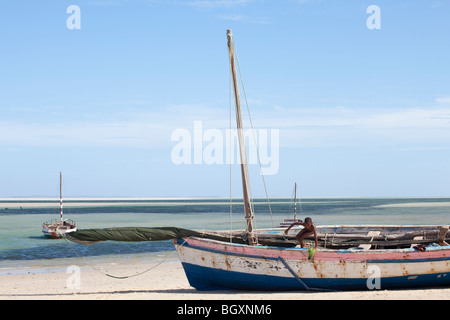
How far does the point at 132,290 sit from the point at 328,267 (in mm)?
7134

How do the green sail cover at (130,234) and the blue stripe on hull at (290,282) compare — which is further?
the green sail cover at (130,234)

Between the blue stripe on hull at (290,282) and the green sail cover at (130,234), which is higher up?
the green sail cover at (130,234)

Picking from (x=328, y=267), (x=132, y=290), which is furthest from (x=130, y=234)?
(x=328, y=267)

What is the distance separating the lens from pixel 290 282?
53.6ft

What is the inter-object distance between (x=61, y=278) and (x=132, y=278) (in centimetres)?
338

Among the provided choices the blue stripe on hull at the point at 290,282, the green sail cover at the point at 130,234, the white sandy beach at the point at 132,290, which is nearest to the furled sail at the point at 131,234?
the green sail cover at the point at 130,234

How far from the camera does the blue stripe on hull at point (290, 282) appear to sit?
16188 millimetres

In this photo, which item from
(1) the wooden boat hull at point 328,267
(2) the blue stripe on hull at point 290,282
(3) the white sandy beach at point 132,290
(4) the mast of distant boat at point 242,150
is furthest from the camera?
(4) the mast of distant boat at point 242,150

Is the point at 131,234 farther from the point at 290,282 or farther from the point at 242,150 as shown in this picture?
the point at 290,282

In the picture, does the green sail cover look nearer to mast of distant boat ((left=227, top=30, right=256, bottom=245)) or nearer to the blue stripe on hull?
the blue stripe on hull

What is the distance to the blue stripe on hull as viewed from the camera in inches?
637

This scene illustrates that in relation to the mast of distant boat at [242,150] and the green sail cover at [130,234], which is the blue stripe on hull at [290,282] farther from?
the mast of distant boat at [242,150]
